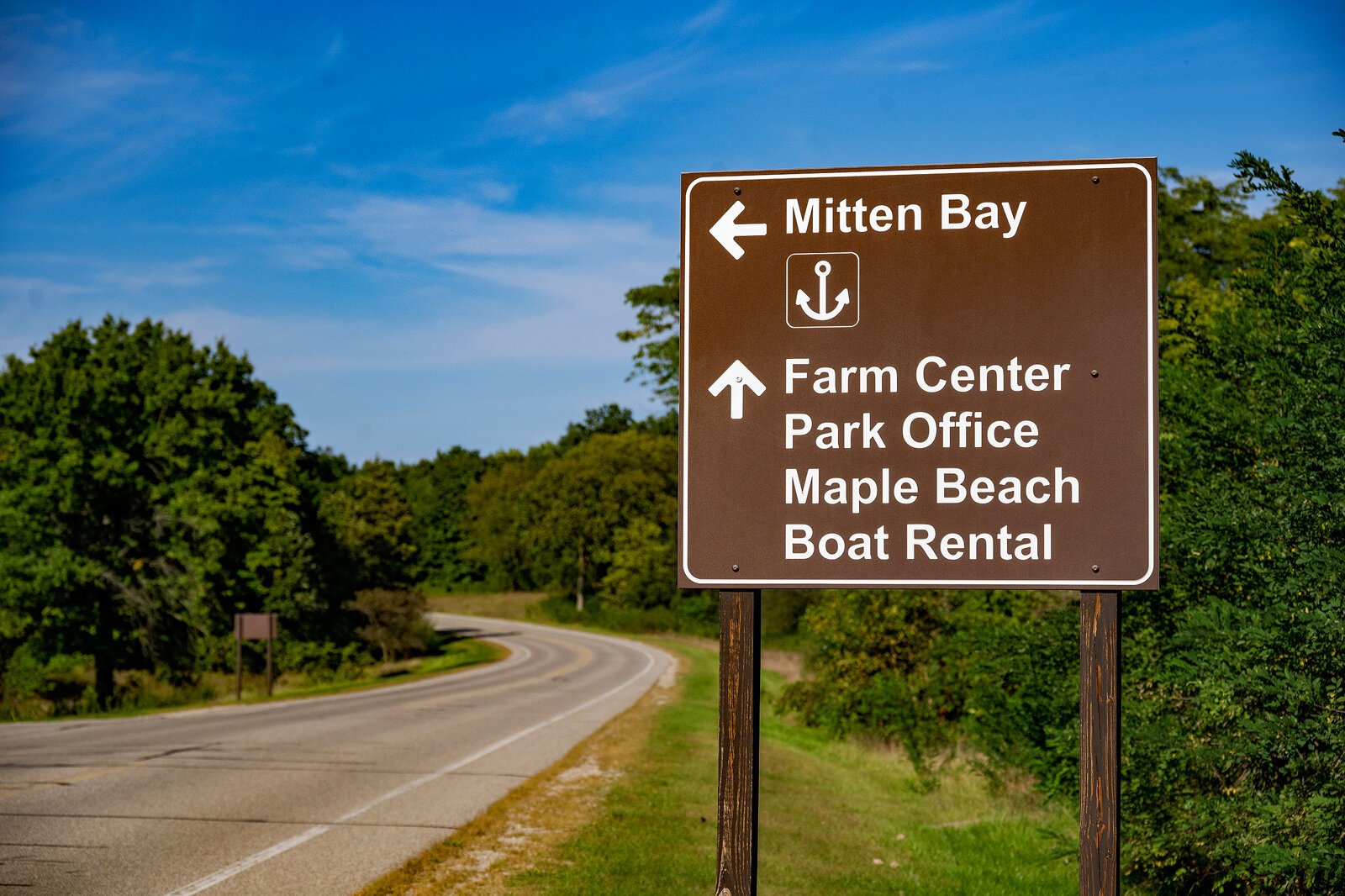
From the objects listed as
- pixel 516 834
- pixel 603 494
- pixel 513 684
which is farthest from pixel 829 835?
pixel 603 494

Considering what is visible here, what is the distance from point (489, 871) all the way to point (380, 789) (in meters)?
4.25

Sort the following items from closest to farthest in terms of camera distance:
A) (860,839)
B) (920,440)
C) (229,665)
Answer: (920,440), (860,839), (229,665)

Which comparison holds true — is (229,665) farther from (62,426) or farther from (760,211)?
(760,211)

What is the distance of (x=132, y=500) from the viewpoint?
35.8 metres

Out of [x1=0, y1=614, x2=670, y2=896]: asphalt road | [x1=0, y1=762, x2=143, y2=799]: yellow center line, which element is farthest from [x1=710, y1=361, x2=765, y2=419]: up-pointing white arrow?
[x1=0, y1=762, x2=143, y2=799]: yellow center line

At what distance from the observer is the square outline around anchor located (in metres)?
4.34

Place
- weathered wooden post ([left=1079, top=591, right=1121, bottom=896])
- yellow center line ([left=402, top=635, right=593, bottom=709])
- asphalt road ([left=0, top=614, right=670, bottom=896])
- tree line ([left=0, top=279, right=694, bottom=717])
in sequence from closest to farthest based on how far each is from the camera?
weathered wooden post ([left=1079, top=591, right=1121, bottom=896]) → asphalt road ([left=0, top=614, right=670, bottom=896]) → yellow center line ([left=402, top=635, right=593, bottom=709]) → tree line ([left=0, top=279, right=694, bottom=717])

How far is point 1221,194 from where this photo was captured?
2806cm

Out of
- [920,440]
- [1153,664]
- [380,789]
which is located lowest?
[380,789]

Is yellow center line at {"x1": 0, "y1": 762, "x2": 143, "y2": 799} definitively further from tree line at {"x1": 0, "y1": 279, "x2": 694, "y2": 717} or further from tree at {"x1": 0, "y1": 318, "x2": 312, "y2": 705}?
tree at {"x1": 0, "y1": 318, "x2": 312, "y2": 705}

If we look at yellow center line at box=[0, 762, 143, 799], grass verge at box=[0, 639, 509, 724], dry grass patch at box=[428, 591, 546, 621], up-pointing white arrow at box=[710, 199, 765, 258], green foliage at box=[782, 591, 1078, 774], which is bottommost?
dry grass patch at box=[428, 591, 546, 621]

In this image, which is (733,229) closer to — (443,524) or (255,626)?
(255,626)

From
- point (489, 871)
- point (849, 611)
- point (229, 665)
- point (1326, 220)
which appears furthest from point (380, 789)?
point (229, 665)

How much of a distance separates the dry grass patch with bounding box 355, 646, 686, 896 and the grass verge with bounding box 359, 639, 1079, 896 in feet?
0.07
